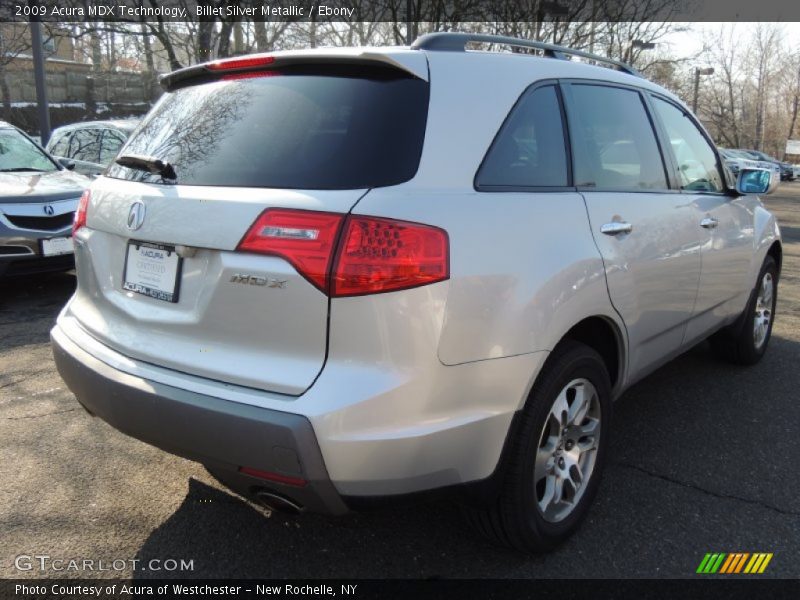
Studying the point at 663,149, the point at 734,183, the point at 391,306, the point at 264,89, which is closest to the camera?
the point at 391,306

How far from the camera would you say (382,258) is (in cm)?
193

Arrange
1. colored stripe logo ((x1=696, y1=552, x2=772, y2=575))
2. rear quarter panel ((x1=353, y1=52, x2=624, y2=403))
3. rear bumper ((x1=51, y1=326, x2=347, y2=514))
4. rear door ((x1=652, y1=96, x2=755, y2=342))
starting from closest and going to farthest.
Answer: rear bumper ((x1=51, y1=326, x2=347, y2=514)) → rear quarter panel ((x1=353, y1=52, x2=624, y2=403)) → colored stripe logo ((x1=696, y1=552, x2=772, y2=575)) → rear door ((x1=652, y1=96, x2=755, y2=342))

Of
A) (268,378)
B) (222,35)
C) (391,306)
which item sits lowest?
(268,378)

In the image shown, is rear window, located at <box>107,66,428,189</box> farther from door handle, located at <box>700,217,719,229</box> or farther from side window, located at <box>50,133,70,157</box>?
side window, located at <box>50,133,70,157</box>

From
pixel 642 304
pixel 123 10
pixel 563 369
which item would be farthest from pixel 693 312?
pixel 123 10

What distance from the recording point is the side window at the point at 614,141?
109 inches

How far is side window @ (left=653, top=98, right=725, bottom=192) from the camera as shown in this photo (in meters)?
3.54

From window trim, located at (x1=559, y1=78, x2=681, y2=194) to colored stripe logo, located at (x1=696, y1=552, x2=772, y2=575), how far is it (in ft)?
4.82

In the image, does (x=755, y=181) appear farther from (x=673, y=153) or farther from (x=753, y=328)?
(x=753, y=328)

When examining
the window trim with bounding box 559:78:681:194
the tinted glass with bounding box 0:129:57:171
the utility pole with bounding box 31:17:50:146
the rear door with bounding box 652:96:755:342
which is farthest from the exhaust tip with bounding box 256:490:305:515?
the utility pole with bounding box 31:17:50:146

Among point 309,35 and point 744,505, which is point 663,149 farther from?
point 309,35

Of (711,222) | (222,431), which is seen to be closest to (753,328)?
(711,222)

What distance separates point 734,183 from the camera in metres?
4.14

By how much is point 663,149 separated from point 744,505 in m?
1.70
